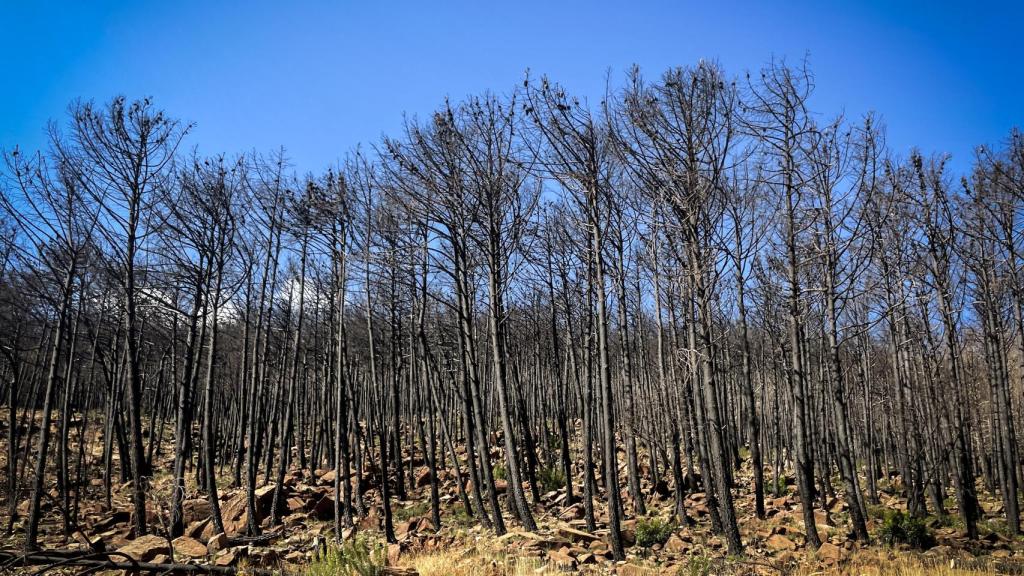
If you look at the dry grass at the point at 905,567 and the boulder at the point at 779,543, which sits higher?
the dry grass at the point at 905,567

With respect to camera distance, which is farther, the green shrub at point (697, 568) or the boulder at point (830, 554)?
the boulder at point (830, 554)

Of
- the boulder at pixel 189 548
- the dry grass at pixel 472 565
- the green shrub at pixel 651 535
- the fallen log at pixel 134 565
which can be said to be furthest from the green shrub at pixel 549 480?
the fallen log at pixel 134 565

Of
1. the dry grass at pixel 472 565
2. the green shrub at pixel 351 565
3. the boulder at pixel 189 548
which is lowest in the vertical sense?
the boulder at pixel 189 548

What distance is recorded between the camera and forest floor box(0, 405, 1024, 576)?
25.9ft

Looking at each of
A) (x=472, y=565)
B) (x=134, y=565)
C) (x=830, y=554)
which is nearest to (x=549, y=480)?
(x=830, y=554)

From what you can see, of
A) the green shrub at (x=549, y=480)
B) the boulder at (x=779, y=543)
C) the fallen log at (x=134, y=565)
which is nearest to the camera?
the fallen log at (x=134, y=565)

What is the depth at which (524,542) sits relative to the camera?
937cm

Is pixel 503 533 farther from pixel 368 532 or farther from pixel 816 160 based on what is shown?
pixel 816 160

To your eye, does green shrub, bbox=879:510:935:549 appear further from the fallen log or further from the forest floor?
the fallen log

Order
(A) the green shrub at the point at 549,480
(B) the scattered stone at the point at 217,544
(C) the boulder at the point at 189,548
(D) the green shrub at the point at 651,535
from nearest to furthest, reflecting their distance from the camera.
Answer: (D) the green shrub at the point at 651,535, (C) the boulder at the point at 189,548, (B) the scattered stone at the point at 217,544, (A) the green shrub at the point at 549,480

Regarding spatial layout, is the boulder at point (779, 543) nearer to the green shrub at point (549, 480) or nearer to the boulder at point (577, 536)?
the boulder at point (577, 536)

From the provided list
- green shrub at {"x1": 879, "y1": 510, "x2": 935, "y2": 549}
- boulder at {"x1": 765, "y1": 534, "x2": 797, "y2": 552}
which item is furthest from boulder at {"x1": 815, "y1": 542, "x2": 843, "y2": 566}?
green shrub at {"x1": 879, "y1": 510, "x2": 935, "y2": 549}

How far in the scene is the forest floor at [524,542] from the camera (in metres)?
7.89

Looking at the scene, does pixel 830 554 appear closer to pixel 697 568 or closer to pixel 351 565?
pixel 697 568
